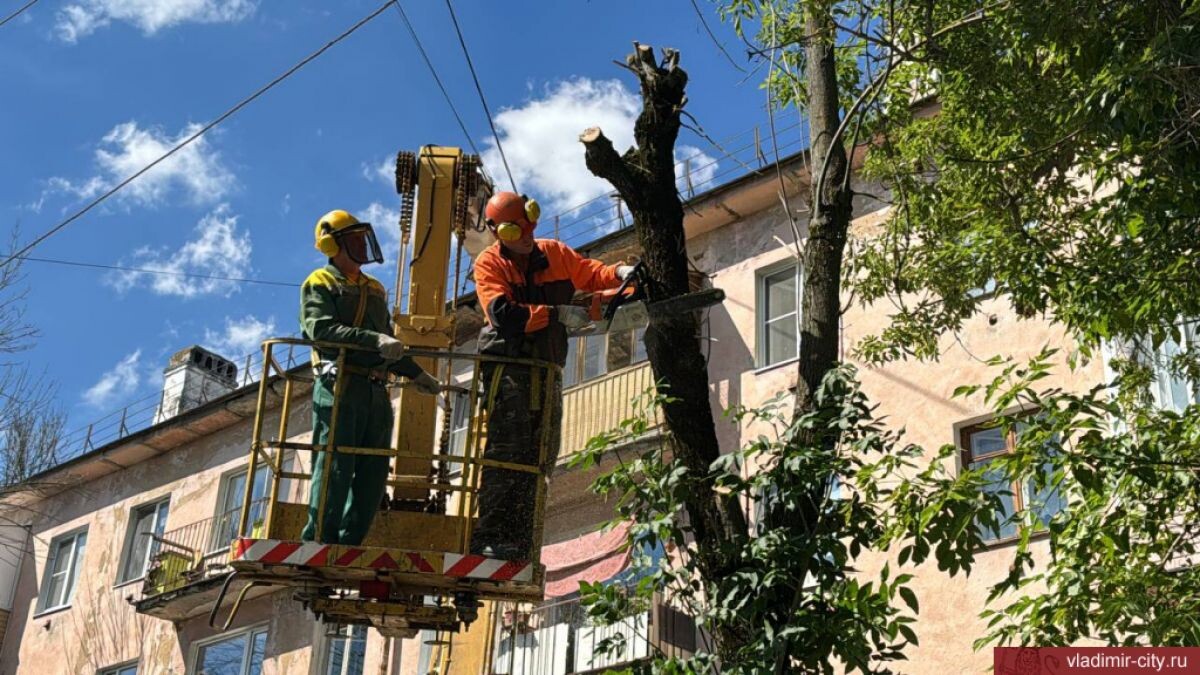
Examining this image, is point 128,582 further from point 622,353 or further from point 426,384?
point 426,384

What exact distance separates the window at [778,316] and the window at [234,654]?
8781 mm

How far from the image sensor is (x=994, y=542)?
1362 cm

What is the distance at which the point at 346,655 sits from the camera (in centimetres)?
2014

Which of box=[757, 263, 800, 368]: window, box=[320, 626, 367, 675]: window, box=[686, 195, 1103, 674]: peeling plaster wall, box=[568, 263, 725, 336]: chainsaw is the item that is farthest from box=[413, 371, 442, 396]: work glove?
box=[320, 626, 367, 675]: window

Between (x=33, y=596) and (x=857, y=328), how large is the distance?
1675 cm

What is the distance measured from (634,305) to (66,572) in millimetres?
20625

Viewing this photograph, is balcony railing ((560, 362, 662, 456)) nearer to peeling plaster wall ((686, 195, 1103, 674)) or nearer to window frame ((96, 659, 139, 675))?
peeling plaster wall ((686, 195, 1103, 674))

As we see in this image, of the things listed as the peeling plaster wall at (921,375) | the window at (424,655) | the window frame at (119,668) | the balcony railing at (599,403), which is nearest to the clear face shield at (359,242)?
the peeling plaster wall at (921,375)

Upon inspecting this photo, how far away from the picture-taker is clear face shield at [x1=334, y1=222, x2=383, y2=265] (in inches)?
382

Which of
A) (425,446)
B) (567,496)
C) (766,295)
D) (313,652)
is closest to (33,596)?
(313,652)

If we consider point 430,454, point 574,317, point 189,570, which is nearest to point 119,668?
point 189,570

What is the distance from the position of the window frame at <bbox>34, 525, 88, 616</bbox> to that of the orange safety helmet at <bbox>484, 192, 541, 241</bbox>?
1830 centimetres

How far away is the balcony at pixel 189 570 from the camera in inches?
839

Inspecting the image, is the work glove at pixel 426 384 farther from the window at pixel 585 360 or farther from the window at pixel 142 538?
the window at pixel 142 538
